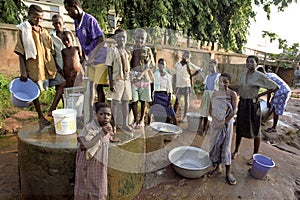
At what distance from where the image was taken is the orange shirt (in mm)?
2596

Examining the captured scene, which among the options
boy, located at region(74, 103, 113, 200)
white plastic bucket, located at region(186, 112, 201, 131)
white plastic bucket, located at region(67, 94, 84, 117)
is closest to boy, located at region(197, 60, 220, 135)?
white plastic bucket, located at region(186, 112, 201, 131)

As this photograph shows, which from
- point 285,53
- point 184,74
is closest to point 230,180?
point 184,74

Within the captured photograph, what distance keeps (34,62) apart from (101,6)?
4.60 meters

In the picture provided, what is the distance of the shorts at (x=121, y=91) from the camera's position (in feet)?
8.46

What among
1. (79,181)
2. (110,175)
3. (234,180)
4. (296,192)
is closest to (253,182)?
(234,180)

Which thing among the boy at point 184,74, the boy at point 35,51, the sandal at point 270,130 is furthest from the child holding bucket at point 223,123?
the sandal at point 270,130

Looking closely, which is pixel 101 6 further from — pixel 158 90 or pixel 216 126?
pixel 216 126

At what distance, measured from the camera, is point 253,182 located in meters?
3.13

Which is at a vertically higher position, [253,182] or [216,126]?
[216,126]

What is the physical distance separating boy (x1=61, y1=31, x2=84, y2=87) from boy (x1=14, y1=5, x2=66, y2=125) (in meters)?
0.15

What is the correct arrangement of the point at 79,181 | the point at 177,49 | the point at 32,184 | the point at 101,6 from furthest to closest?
the point at 177,49 < the point at 101,6 < the point at 32,184 < the point at 79,181

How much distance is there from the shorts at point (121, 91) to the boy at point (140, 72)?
0.41m

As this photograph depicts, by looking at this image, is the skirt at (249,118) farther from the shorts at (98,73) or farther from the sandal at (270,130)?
the shorts at (98,73)

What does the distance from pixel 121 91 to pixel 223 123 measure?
4.80ft
